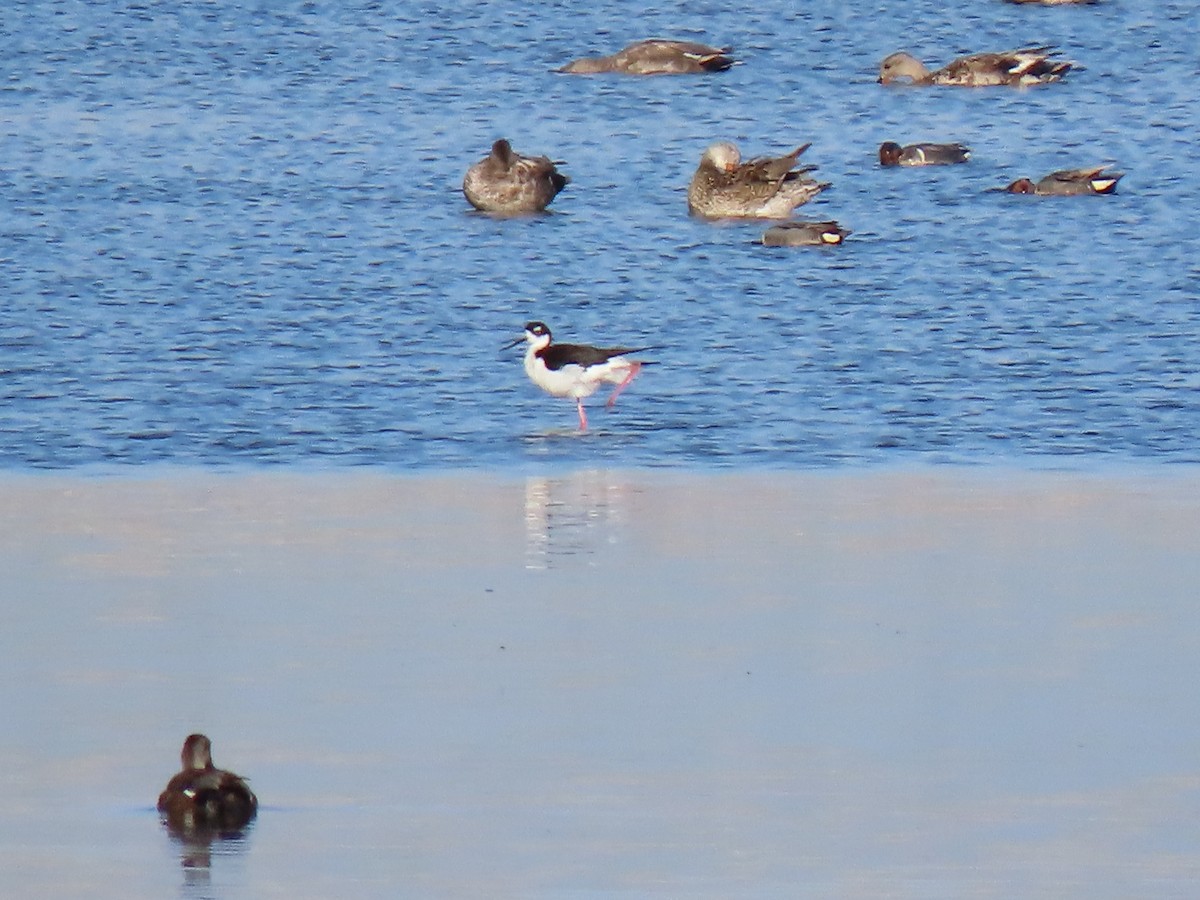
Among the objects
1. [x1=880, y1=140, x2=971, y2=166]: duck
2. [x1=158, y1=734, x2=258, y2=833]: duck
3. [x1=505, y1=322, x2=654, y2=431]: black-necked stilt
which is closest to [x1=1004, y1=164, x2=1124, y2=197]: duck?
[x1=880, y1=140, x2=971, y2=166]: duck

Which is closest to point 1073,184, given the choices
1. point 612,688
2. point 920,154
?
point 920,154

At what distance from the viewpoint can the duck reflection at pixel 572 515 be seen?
10469 mm

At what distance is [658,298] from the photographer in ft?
58.9

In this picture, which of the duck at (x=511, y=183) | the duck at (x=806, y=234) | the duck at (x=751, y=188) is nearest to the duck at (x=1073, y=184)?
the duck at (x=751, y=188)

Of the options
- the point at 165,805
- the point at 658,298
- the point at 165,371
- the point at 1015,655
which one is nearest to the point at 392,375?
the point at 165,371

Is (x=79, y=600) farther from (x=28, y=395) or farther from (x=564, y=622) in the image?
(x=28, y=395)

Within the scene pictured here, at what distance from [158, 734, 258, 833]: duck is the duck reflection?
2.97m

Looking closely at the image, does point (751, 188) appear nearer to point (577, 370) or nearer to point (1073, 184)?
point (1073, 184)

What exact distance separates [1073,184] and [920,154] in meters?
2.11

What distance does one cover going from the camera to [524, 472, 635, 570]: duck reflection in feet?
34.3

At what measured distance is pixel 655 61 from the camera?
32.1m

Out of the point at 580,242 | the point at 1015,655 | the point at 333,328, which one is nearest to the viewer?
the point at 1015,655

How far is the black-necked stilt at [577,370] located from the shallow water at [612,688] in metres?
2.30

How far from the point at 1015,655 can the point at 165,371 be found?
23.9ft
